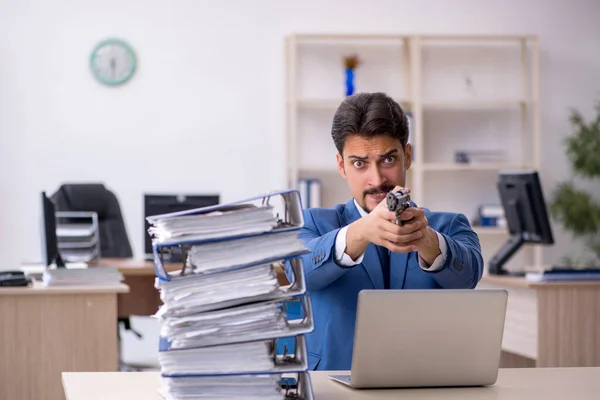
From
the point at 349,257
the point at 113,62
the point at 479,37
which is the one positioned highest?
the point at 479,37

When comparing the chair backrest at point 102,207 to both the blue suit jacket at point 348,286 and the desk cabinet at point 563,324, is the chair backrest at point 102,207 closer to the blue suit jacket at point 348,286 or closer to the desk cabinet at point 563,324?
the desk cabinet at point 563,324

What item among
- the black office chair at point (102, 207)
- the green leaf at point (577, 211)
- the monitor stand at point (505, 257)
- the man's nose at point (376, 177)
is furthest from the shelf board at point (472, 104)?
the man's nose at point (376, 177)

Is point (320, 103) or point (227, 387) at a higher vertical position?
point (320, 103)

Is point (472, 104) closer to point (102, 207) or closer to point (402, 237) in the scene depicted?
point (102, 207)

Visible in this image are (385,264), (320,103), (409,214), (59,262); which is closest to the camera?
(409,214)

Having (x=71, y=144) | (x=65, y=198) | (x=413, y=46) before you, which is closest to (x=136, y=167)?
(x=71, y=144)

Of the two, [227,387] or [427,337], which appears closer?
[227,387]

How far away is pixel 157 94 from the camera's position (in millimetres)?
6316

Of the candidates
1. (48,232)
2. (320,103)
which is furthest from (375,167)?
(320,103)

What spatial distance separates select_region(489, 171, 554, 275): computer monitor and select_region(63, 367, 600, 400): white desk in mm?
2629

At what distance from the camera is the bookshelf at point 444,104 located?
6.36 metres

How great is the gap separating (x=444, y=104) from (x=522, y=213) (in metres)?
1.94

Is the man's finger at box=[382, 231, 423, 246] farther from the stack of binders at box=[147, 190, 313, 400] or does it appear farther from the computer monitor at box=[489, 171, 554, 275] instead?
the computer monitor at box=[489, 171, 554, 275]

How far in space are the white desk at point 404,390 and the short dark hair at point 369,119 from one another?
574 mm
